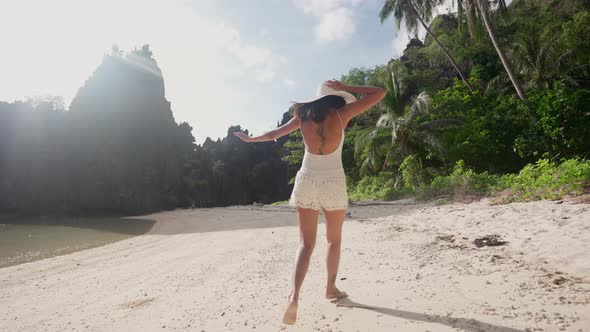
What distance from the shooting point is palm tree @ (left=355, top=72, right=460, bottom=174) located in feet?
48.7

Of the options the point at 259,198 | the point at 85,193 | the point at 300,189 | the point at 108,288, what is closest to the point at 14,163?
the point at 85,193

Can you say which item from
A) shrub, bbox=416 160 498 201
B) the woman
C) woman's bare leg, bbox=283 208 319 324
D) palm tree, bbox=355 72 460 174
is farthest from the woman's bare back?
palm tree, bbox=355 72 460 174

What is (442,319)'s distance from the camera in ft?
6.27

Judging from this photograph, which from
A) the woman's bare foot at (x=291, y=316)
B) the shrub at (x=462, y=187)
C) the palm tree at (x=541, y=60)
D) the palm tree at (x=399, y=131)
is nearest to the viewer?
the woman's bare foot at (x=291, y=316)

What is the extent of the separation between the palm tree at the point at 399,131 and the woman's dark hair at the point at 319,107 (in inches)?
514

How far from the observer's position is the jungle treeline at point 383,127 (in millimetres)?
13797

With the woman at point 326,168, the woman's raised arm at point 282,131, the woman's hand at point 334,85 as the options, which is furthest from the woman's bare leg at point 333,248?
the woman's hand at point 334,85

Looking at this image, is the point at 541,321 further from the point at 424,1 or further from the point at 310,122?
the point at 424,1

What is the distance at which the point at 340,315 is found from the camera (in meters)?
2.15

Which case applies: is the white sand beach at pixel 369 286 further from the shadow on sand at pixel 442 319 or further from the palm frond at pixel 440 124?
the palm frond at pixel 440 124

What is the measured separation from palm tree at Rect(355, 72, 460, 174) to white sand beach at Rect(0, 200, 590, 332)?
1049 centimetres

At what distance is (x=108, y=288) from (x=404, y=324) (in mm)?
3434

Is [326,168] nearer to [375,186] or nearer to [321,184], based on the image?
[321,184]

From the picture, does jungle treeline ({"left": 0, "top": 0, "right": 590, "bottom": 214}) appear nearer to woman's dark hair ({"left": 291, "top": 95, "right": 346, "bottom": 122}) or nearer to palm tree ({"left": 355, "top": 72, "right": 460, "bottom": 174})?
palm tree ({"left": 355, "top": 72, "right": 460, "bottom": 174})
